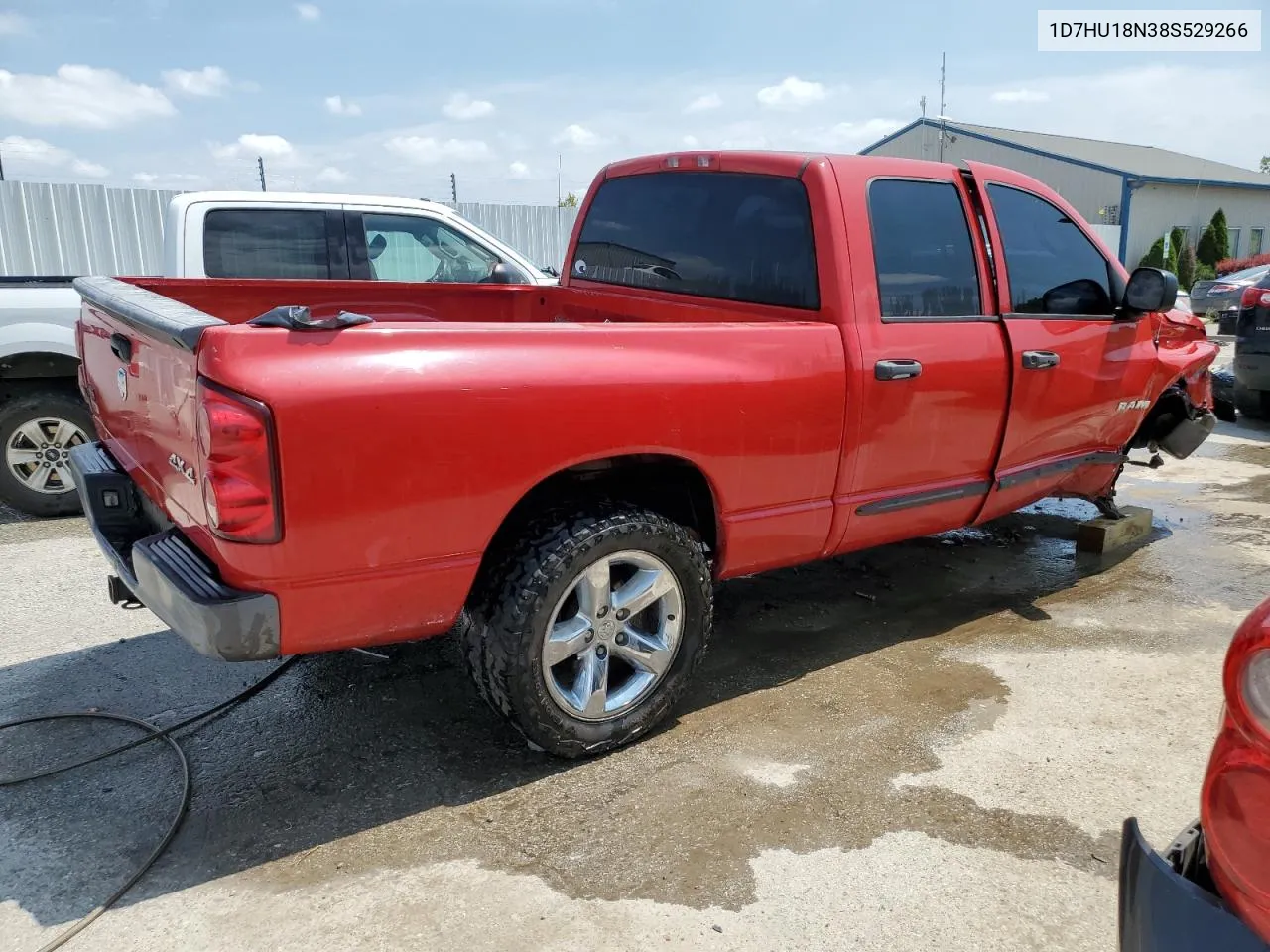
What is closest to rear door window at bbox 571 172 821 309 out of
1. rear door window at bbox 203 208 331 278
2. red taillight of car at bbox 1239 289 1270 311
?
rear door window at bbox 203 208 331 278

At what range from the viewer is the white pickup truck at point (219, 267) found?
5469 mm

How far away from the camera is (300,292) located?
4516 millimetres

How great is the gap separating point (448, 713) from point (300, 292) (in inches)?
86.9

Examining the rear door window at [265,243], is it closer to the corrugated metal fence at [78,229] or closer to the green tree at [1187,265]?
the corrugated metal fence at [78,229]

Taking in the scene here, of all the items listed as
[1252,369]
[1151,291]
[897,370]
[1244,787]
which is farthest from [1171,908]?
[1252,369]

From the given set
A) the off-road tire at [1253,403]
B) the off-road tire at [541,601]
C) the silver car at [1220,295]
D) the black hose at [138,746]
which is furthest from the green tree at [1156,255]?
the black hose at [138,746]

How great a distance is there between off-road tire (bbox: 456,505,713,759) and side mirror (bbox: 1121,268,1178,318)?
2.59 meters

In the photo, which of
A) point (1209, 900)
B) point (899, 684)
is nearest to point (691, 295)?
point (899, 684)

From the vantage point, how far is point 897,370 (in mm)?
3445

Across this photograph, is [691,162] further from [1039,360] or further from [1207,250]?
[1207,250]

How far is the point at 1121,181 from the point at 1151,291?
102ft

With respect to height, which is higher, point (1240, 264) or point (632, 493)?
point (1240, 264)

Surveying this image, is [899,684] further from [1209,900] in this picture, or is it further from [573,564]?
[1209,900]

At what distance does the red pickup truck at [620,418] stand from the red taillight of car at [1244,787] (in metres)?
1.77
